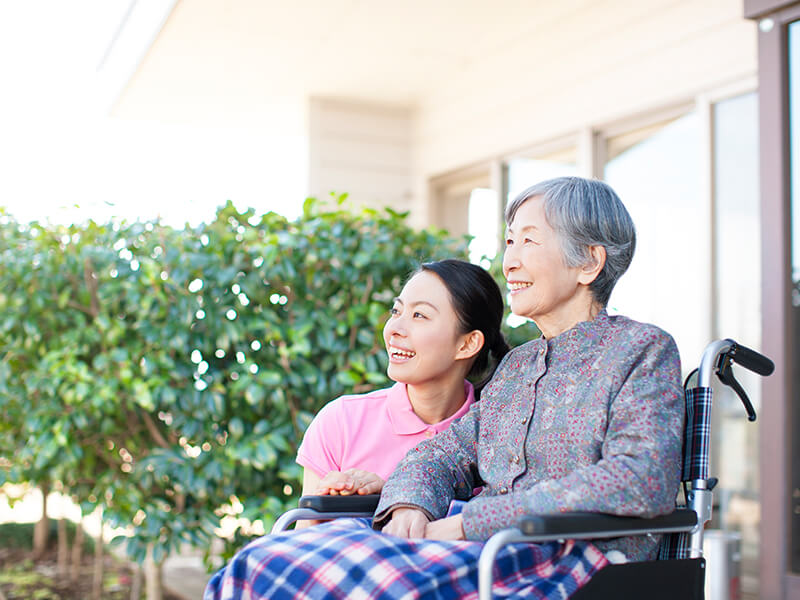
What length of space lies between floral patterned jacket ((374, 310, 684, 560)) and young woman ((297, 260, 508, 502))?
0.58 feet

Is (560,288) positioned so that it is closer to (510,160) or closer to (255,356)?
(255,356)

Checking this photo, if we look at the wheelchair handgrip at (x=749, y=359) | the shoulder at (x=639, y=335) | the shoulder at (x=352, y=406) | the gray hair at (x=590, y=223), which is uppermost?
the gray hair at (x=590, y=223)

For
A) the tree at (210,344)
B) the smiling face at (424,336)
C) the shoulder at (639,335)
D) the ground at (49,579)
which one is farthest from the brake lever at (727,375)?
the ground at (49,579)

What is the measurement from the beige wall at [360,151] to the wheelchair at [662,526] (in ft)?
14.2

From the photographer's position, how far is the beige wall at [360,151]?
5984 mm

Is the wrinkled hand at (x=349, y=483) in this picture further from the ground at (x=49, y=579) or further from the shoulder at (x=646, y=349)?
the ground at (x=49, y=579)

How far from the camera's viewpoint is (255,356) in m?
3.13

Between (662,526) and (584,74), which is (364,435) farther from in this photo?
(584,74)

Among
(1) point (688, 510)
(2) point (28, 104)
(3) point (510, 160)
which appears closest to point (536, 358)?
(1) point (688, 510)

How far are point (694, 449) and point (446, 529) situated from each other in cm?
51

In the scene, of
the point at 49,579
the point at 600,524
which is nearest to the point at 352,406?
the point at 600,524

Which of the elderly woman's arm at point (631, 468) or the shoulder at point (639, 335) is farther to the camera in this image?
the shoulder at point (639, 335)

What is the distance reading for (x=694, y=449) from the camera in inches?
66.5

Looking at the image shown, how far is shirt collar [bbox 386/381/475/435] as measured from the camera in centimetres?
212
